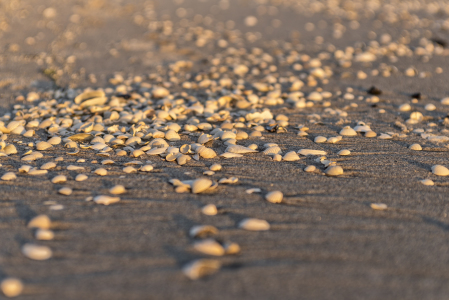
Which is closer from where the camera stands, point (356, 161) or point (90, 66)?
point (356, 161)

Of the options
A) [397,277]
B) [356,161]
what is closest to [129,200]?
[397,277]

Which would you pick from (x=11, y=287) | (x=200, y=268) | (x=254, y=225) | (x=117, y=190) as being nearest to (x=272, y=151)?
(x=254, y=225)

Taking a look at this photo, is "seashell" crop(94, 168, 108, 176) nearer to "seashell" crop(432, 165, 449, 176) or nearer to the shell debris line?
the shell debris line

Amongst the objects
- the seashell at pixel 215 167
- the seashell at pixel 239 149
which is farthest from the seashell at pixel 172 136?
the seashell at pixel 215 167

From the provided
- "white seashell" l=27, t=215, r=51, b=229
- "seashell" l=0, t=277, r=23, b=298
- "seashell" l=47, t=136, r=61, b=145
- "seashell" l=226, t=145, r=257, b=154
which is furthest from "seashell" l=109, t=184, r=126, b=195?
"seashell" l=47, t=136, r=61, b=145

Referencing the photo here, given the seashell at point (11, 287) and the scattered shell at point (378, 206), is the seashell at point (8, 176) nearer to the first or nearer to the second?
the seashell at point (11, 287)

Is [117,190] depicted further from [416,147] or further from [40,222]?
[416,147]

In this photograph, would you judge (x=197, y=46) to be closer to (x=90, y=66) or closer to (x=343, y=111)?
(x=90, y=66)
